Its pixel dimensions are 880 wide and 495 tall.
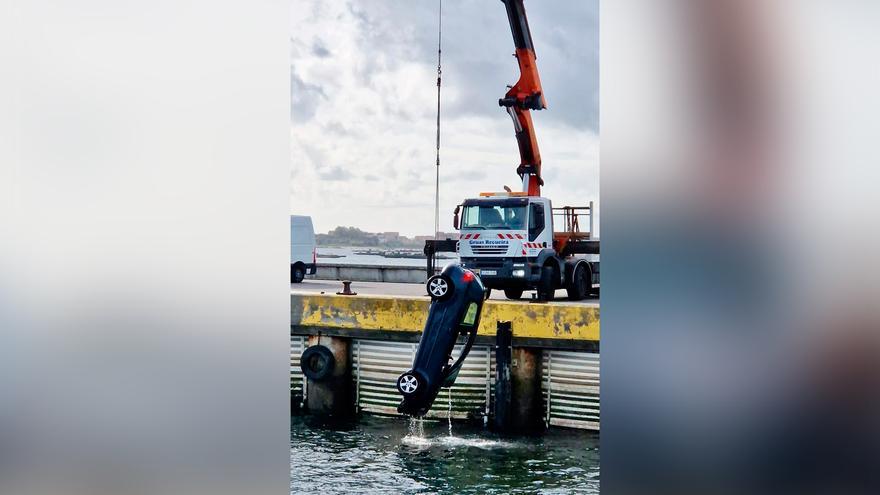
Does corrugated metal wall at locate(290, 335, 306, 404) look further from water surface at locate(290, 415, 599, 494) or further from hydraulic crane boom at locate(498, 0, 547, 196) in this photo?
hydraulic crane boom at locate(498, 0, 547, 196)

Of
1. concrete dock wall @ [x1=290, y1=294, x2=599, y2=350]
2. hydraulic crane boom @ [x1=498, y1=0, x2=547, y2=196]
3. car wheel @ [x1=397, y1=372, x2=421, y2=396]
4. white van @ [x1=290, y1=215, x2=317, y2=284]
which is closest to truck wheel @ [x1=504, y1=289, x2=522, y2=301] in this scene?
hydraulic crane boom @ [x1=498, y1=0, x2=547, y2=196]

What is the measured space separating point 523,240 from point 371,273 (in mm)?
9225

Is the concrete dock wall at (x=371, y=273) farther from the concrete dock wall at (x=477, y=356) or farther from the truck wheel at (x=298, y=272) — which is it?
the concrete dock wall at (x=477, y=356)

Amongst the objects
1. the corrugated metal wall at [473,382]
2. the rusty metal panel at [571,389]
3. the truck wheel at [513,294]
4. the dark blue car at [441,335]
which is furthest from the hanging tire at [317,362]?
the truck wheel at [513,294]

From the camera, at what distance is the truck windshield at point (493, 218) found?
11.4m

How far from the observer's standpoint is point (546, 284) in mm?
11812

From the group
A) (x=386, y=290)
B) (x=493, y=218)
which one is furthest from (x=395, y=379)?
(x=386, y=290)

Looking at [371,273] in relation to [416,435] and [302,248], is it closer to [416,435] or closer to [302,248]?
[302,248]

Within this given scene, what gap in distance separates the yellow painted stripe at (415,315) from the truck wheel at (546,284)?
2.73 meters
